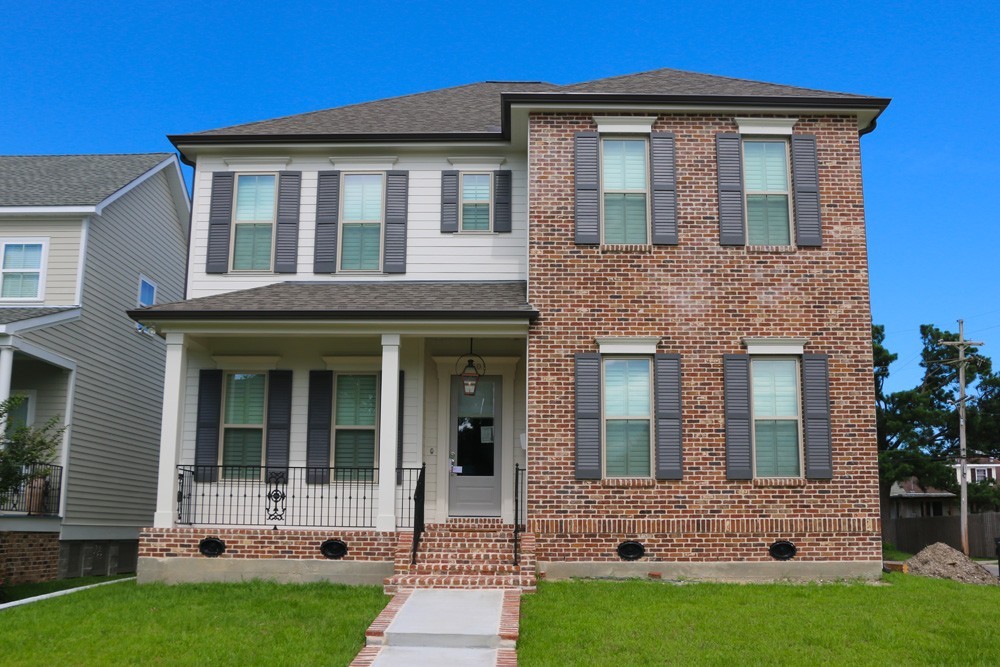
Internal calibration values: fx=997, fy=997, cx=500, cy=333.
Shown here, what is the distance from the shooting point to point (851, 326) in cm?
1313

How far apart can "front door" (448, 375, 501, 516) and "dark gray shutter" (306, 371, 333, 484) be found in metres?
1.75

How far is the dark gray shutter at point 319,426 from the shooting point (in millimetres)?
14016

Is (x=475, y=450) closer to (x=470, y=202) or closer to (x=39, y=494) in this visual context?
(x=470, y=202)

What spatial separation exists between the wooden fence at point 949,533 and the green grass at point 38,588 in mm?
22828

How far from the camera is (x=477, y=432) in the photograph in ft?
47.3

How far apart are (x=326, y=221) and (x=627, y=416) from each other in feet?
17.6

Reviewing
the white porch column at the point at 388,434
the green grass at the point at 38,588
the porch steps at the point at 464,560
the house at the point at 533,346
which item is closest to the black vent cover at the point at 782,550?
the house at the point at 533,346

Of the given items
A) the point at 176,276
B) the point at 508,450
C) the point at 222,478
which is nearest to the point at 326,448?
the point at 222,478

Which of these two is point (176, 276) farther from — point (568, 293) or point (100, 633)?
point (100, 633)

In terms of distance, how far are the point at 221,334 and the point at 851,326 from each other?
8.39 meters

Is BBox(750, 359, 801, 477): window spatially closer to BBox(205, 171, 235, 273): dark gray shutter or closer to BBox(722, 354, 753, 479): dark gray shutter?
BBox(722, 354, 753, 479): dark gray shutter

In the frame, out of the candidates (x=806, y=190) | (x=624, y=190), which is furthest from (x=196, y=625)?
(x=806, y=190)

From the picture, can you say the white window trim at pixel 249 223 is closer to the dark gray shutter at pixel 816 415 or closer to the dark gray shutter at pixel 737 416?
the dark gray shutter at pixel 737 416

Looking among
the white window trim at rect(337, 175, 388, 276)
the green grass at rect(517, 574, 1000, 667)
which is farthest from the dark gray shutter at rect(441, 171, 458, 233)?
the green grass at rect(517, 574, 1000, 667)
